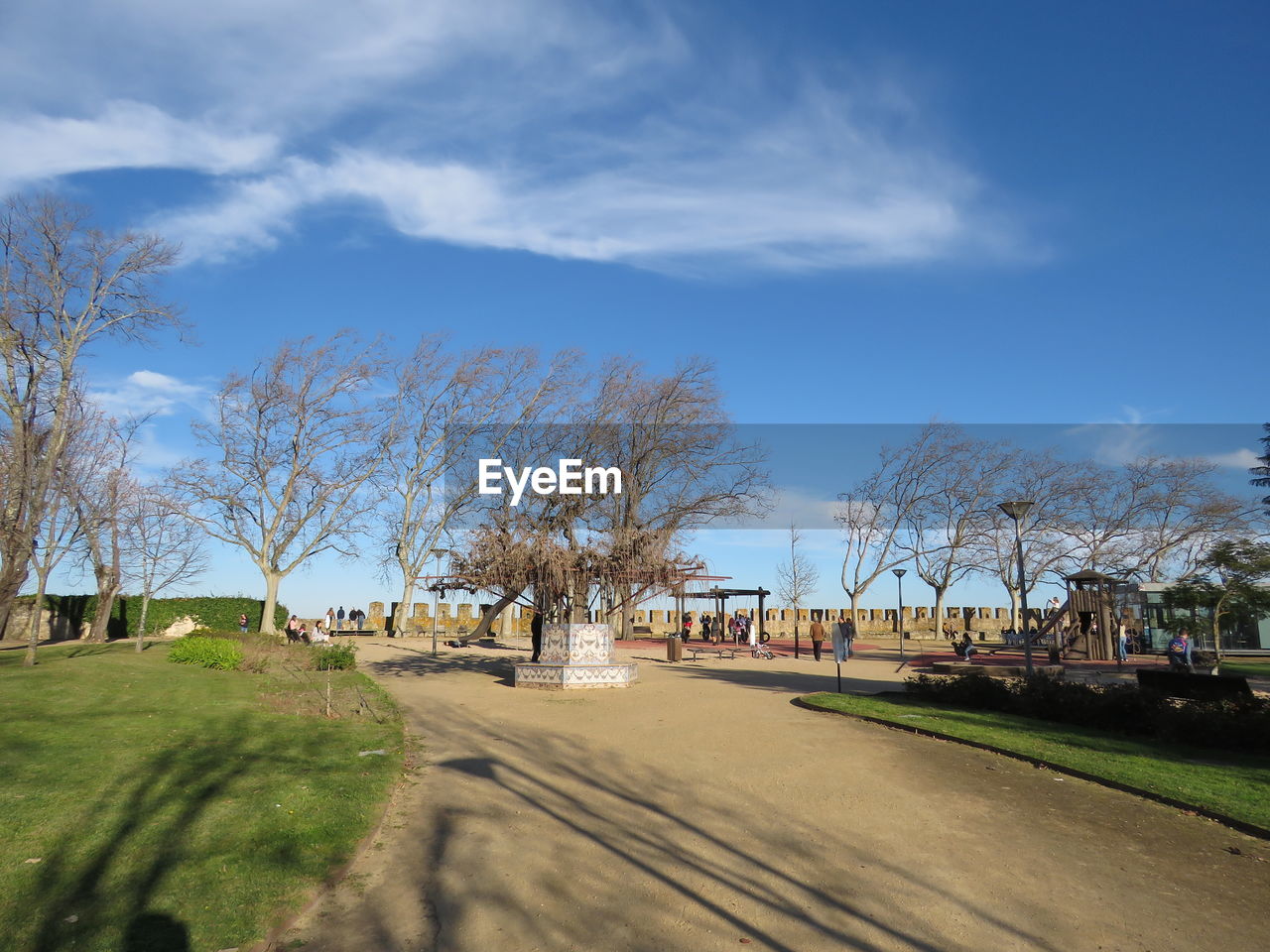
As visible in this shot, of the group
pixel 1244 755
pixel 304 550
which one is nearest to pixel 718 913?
pixel 1244 755

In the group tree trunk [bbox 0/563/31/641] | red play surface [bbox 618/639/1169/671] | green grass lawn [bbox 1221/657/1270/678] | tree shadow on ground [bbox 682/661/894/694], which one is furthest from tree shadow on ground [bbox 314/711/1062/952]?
green grass lawn [bbox 1221/657/1270/678]

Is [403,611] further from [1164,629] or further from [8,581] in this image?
[1164,629]

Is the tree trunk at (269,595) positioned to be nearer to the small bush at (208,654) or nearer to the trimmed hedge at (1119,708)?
the small bush at (208,654)

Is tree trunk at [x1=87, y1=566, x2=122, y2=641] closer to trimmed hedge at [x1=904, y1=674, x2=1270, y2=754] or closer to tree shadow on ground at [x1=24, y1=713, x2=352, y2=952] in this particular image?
tree shadow on ground at [x1=24, y1=713, x2=352, y2=952]

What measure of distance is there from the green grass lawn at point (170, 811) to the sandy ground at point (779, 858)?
0.53 metres

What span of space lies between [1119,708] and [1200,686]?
1503 millimetres

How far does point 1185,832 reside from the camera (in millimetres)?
7684

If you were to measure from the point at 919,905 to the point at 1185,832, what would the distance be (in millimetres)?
3676

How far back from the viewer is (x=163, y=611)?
42.3m

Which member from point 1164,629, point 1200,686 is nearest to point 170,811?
point 1200,686

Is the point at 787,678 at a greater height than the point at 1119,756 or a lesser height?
lesser

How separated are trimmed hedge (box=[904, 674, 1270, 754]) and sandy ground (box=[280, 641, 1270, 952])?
11.6 ft

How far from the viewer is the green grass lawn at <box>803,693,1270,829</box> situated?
873 centimetres

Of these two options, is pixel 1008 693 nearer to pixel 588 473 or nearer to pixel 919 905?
pixel 919 905
